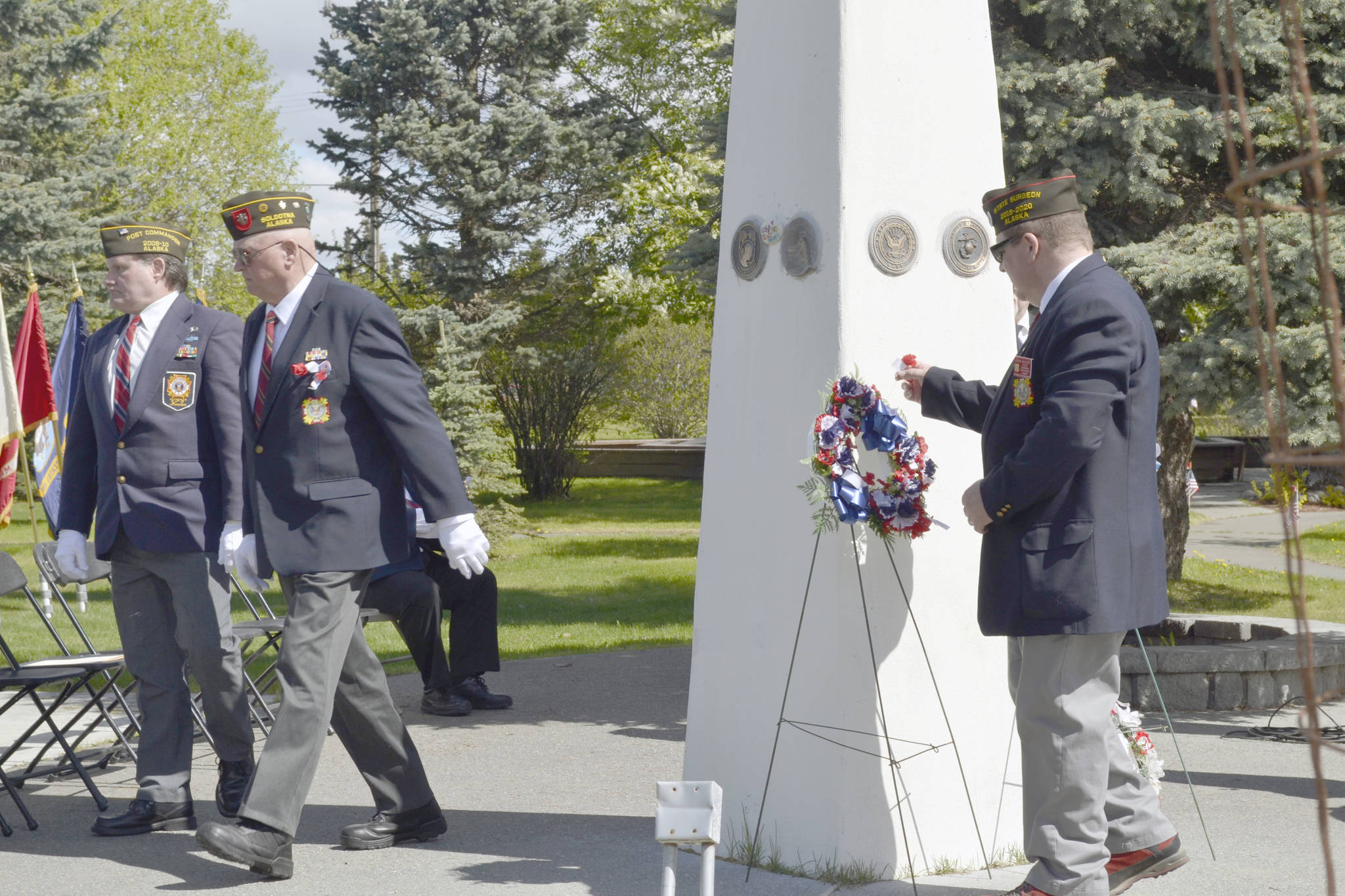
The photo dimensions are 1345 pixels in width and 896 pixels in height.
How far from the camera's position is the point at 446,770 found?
20.1ft

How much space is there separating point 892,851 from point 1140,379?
67.6 inches

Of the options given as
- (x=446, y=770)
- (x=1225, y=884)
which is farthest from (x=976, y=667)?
(x=446, y=770)

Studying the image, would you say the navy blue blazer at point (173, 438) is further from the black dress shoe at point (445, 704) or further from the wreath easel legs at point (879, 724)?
the black dress shoe at point (445, 704)

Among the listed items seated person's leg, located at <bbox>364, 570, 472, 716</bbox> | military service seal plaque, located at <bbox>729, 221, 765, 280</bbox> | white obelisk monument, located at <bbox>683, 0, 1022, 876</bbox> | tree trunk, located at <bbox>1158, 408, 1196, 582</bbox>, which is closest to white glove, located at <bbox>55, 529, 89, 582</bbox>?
seated person's leg, located at <bbox>364, 570, 472, 716</bbox>

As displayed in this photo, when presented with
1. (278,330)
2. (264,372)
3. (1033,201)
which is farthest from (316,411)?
(1033,201)

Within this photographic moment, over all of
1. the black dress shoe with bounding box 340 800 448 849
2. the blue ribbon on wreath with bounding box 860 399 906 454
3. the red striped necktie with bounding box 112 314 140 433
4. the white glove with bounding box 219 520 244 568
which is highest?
the red striped necktie with bounding box 112 314 140 433

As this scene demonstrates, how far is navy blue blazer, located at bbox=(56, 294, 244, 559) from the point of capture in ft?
16.8

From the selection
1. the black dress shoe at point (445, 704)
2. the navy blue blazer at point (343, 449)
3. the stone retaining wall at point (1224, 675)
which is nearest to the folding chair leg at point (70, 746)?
the navy blue blazer at point (343, 449)

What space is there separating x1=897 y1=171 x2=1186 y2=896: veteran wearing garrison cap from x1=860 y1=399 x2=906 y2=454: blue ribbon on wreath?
0.40m

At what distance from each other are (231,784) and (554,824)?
1281mm

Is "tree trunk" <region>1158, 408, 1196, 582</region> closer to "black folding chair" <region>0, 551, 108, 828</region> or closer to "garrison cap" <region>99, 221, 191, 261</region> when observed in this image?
"garrison cap" <region>99, 221, 191, 261</region>

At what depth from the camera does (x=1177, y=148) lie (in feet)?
26.3

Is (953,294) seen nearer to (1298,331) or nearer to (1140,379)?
(1140,379)

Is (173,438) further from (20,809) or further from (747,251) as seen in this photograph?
(747,251)
